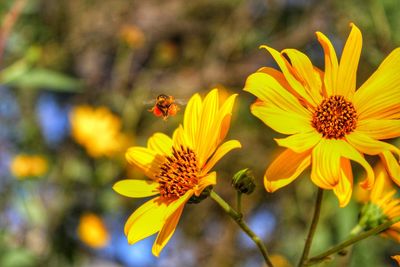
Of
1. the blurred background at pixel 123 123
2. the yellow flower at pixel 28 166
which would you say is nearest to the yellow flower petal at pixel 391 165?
the blurred background at pixel 123 123

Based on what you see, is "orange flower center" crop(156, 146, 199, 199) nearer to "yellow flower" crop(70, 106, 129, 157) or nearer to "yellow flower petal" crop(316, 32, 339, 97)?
"yellow flower petal" crop(316, 32, 339, 97)

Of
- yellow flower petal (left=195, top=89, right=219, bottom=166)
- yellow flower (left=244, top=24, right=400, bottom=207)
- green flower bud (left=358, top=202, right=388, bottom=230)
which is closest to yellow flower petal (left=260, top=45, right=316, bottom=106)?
yellow flower (left=244, top=24, right=400, bottom=207)

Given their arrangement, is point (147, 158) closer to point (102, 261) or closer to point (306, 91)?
point (306, 91)

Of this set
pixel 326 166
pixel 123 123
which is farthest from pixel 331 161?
pixel 123 123

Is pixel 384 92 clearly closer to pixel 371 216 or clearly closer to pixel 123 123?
pixel 371 216

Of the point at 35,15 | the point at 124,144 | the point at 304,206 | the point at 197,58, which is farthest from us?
the point at 197,58

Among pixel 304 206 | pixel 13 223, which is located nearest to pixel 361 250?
pixel 304 206
